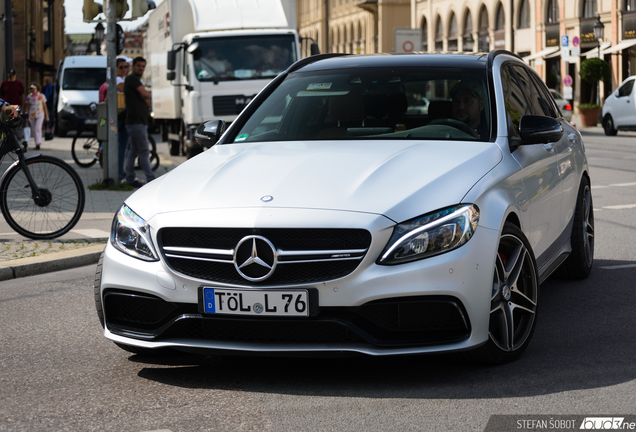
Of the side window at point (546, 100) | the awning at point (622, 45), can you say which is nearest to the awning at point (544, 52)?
the awning at point (622, 45)

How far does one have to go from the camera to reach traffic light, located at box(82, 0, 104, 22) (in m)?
12.8

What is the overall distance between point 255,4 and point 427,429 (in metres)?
16.6

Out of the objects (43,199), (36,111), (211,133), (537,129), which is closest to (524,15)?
(36,111)

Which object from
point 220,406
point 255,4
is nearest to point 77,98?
point 255,4

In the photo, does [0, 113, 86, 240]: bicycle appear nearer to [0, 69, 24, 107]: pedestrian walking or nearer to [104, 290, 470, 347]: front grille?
[104, 290, 470, 347]: front grille

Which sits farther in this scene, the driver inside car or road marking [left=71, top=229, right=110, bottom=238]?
road marking [left=71, top=229, right=110, bottom=238]

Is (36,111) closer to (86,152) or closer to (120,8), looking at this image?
(86,152)

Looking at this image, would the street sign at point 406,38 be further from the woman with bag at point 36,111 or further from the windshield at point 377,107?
the windshield at point 377,107

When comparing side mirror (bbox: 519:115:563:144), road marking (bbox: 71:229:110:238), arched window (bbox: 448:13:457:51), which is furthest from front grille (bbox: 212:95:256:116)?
arched window (bbox: 448:13:457:51)

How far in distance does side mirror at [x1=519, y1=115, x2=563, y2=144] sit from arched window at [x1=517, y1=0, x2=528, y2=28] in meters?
55.5

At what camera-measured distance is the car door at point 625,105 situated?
29958mm

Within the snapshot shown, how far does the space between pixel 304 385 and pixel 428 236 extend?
87 centimetres

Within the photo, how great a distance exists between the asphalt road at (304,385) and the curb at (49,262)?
1.76 metres

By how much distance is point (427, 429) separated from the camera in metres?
3.76
